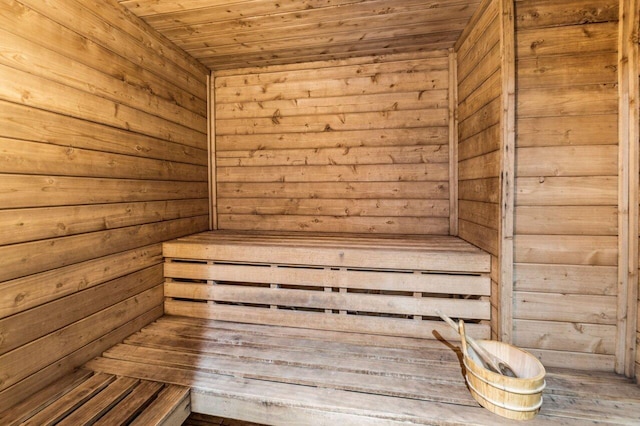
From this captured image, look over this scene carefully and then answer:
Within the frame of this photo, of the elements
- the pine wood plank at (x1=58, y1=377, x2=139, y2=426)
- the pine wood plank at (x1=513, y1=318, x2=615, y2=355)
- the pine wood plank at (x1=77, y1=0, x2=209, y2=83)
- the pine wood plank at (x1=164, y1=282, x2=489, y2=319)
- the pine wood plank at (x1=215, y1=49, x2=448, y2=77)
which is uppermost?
the pine wood plank at (x1=215, y1=49, x2=448, y2=77)

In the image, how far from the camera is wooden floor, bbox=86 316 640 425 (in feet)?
4.30

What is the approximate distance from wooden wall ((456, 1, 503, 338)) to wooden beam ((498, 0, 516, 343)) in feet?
0.10

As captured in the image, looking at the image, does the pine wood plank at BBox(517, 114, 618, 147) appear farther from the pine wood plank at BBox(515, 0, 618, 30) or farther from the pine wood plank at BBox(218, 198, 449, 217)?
the pine wood plank at BBox(218, 198, 449, 217)

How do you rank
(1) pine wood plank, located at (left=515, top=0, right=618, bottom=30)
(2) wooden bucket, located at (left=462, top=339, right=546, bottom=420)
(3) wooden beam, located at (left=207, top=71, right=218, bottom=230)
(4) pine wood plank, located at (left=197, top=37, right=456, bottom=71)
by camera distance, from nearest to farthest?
(2) wooden bucket, located at (left=462, top=339, right=546, bottom=420)
(1) pine wood plank, located at (left=515, top=0, right=618, bottom=30)
(4) pine wood plank, located at (left=197, top=37, right=456, bottom=71)
(3) wooden beam, located at (left=207, top=71, right=218, bottom=230)

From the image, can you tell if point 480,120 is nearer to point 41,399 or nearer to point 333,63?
point 333,63

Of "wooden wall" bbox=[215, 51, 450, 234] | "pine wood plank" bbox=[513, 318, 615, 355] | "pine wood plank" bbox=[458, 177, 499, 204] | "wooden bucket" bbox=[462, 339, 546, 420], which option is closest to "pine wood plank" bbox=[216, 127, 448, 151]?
"wooden wall" bbox=[215, 51, 450, 234]

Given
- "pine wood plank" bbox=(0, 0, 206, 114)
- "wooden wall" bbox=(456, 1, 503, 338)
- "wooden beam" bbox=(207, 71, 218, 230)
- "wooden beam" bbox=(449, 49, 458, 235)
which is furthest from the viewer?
"wooden beam" bbox=(207, 71, 218, 230)

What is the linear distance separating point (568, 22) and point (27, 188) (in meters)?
2.84

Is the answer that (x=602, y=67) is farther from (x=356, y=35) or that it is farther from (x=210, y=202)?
(x=210, y=202)

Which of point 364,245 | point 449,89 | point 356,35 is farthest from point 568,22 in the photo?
point 364,245

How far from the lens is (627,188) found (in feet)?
5.04

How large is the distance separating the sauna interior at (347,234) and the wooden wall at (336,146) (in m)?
0.03

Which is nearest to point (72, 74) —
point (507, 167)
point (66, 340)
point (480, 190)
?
point (66, 340)

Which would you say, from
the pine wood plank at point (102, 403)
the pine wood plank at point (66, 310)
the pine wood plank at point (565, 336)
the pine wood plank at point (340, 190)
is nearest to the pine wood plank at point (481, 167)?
the pine wood plank at point (340, 190)
